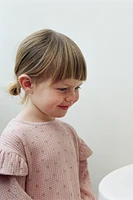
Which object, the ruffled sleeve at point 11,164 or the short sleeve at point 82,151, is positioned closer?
the ruffled sleeve at point 11,164

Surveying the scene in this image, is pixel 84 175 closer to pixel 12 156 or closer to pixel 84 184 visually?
pixel 84 184

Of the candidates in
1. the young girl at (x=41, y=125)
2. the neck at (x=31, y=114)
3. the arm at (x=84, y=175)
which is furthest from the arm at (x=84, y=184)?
the neck at (x=31, y=114)

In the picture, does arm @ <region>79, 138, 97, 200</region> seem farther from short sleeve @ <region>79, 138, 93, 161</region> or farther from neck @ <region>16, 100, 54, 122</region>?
neck @ <region>16, 100, 54, 122</region>

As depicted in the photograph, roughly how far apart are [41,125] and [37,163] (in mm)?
92

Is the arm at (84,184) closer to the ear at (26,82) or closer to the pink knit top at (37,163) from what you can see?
the pink knit top at (37,163)

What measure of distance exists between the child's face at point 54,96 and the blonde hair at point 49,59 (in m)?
0.02

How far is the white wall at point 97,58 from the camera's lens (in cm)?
105

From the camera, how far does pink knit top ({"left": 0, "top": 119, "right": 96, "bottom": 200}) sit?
2.08 feet

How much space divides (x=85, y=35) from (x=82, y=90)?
206 mm

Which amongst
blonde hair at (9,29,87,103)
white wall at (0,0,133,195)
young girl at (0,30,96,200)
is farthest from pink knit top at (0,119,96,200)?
white wall at (0,0,133,195)

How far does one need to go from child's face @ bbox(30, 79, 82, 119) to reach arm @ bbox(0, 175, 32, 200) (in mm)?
176

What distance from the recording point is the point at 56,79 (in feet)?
2.17

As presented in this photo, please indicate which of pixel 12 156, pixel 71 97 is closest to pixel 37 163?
pixel 12 156

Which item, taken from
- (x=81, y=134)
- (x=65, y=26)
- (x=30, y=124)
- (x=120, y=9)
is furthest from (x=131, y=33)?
(x=30, y=124)
